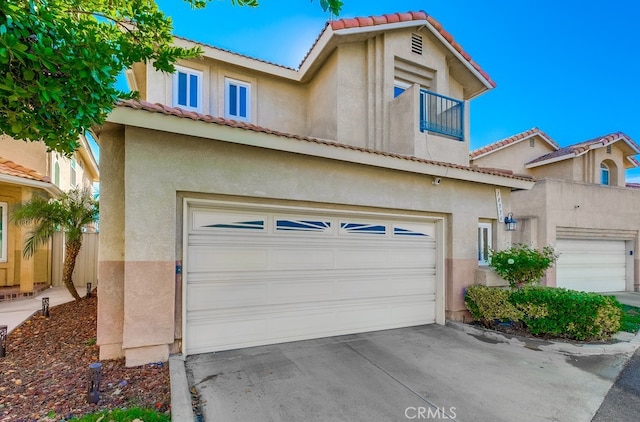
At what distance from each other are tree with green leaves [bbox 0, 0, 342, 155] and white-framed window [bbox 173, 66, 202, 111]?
6527 millimetres

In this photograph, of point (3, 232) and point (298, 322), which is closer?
point (298, 322)

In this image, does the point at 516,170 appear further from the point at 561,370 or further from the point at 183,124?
the point at 183,124

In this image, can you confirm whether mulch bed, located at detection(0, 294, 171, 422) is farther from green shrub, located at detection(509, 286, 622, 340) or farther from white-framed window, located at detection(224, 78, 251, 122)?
green shrub, located at detection(509, 286, 622, 340)

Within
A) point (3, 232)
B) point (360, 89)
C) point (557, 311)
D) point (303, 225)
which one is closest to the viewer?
point (303, 225)

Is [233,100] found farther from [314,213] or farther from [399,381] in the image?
[399,381]

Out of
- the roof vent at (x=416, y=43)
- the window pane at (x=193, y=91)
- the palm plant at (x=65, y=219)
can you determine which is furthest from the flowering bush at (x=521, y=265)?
the palm plant at (x=65, y=219)

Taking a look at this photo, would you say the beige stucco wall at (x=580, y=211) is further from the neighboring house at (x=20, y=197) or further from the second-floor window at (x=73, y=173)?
the second-floor window at (x=73, y=173)

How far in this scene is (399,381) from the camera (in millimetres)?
4629

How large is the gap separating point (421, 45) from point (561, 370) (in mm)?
9625

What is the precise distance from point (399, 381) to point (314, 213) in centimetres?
343

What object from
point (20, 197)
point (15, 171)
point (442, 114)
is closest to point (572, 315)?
point (442, 114)

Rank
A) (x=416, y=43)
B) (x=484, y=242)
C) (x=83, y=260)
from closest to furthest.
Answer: (x=484, y=242) → (x=416, y=43) → (x=83, y=260)

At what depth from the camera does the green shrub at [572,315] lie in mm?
6527

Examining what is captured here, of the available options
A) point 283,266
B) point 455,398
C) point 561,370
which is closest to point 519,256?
point 561,370
